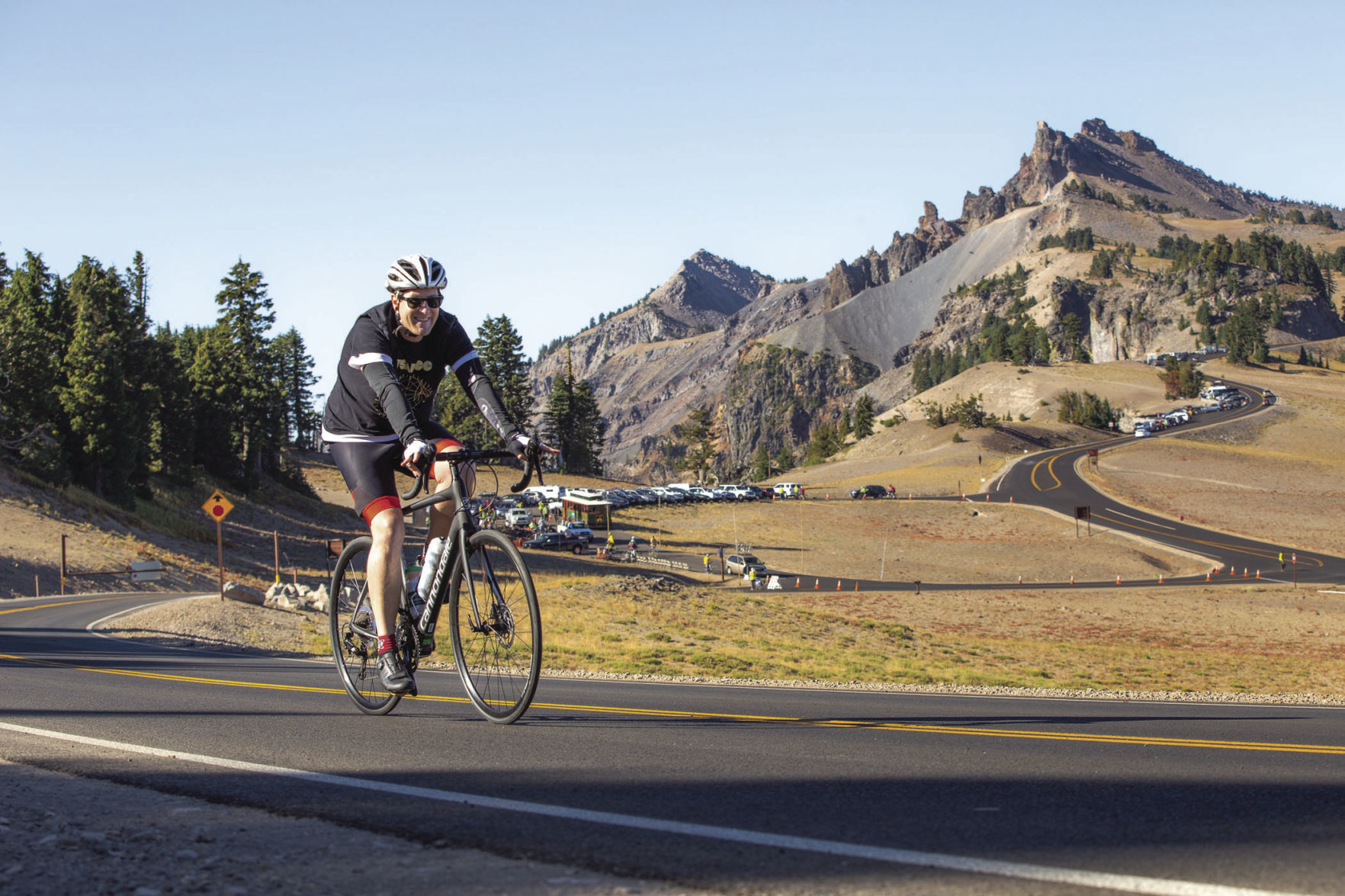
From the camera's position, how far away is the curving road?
3352 mm

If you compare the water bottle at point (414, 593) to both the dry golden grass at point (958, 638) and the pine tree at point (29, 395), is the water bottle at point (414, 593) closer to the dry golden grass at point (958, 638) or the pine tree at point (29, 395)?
the dry golden grass at point (958, 638)

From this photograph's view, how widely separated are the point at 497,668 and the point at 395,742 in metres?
0.83

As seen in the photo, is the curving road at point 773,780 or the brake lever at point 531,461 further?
the brake lever at point 531,461

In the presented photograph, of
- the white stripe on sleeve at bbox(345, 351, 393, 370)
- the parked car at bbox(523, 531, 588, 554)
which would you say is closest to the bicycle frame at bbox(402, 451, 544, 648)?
the white stripe on sleeve at bbox(345, 351, 393, 370)

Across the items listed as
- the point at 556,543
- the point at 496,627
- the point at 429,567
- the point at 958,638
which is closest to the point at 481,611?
the point at 496,627

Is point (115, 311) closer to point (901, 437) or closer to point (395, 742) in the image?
point (395, 742)

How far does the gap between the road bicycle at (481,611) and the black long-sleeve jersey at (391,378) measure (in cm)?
42

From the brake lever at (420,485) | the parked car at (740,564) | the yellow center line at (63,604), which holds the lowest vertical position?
the parked car at (740,564)

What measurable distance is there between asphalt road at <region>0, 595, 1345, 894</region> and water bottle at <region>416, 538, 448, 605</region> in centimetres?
89

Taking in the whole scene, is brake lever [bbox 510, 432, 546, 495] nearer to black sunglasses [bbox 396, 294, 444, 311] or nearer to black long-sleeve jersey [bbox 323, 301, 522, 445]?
black long-sleeve jersey [bbox 323, 301, 522, 445]

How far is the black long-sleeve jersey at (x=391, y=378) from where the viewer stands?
621 cm

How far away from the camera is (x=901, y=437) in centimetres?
15175

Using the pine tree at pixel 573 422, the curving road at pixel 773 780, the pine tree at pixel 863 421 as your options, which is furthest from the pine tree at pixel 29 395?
the pine tree at pixel 863 421

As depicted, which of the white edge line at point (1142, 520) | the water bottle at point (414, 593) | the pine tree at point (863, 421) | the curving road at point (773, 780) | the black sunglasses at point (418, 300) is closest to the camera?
the curving road at point (773, 780)
